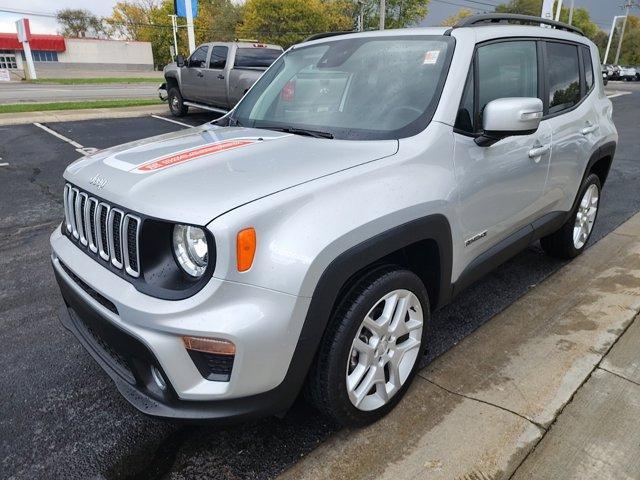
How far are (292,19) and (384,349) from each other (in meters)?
56.3

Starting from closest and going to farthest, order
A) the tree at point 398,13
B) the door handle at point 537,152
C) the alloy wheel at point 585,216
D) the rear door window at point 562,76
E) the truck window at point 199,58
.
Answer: the door handle at point 537,152
the rear door window at point 562,76
the alloy wheel at point 585,216
the truck window at point 199,58
the tree at point 398,13

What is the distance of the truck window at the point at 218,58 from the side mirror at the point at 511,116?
9.72 metres

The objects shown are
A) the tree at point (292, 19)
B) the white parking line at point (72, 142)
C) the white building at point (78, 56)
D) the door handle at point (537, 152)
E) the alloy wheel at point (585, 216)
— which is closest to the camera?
the door handle at point (537, 152)

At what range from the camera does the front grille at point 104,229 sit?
1.86 meters

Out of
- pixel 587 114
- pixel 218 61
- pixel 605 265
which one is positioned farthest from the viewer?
pixel 218 61

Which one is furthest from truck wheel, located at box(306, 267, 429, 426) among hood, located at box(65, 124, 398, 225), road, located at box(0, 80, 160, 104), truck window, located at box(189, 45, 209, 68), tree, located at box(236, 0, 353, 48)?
tree, located at box(236, 0, 353, 48)

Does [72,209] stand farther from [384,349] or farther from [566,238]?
[566,238]

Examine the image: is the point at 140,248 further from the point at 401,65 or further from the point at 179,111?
the point at 179,111

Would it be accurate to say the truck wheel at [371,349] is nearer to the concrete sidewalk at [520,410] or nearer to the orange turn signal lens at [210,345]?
the concrete sidewalk at [520,410]

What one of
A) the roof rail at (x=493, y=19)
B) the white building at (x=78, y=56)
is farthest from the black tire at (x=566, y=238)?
the white building at (x=78, y=56)

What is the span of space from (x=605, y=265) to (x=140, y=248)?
3821 millimetres

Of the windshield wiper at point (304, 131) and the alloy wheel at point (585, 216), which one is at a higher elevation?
the windshield wiper at point (304, 131)

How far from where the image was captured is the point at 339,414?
2096 millimetres

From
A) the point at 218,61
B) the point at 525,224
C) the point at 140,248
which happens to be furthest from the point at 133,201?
the point at 218,61
